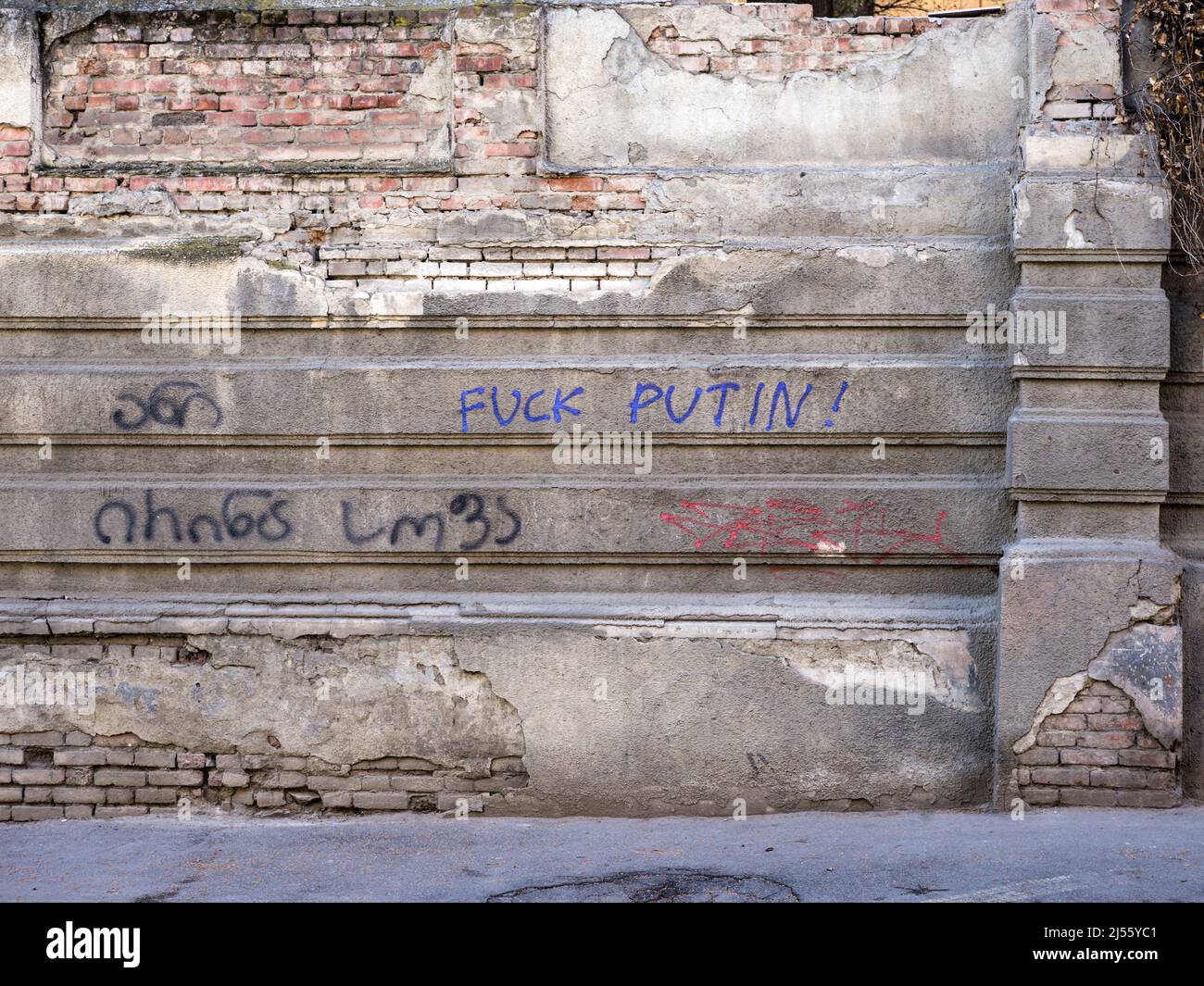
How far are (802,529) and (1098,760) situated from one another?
1493 mm

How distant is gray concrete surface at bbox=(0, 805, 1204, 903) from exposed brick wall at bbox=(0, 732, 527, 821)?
101 mm

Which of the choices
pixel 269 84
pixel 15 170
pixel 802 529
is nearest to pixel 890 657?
pixel 802 529

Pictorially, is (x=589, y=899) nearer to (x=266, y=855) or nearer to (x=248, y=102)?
(x=266, y=855)

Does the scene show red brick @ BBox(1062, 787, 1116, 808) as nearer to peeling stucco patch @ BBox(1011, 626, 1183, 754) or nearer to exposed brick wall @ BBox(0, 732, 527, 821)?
peeling stucco patch @ BBox(1011, 626, 1183, 754)

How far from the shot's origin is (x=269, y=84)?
558 cm

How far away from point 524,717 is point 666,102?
2.71m

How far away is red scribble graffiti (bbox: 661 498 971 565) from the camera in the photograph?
538cm

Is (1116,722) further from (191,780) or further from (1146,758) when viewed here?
(191,780)

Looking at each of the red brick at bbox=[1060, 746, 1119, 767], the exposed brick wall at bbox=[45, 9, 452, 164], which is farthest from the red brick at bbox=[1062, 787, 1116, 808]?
the exposed brick wall at bbox=[45, 9, 452, 164]

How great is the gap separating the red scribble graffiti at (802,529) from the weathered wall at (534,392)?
0.02 m

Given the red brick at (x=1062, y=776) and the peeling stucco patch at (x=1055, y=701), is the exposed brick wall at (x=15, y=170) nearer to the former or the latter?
the peeling stucco patch at (x=1055, y=701)

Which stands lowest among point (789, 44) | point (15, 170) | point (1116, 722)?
point (1116, 722)

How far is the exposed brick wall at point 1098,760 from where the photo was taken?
16.7 feet

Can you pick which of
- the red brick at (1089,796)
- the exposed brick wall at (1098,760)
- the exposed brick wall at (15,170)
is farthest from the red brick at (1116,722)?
the exposed brick wall at (15,170)
